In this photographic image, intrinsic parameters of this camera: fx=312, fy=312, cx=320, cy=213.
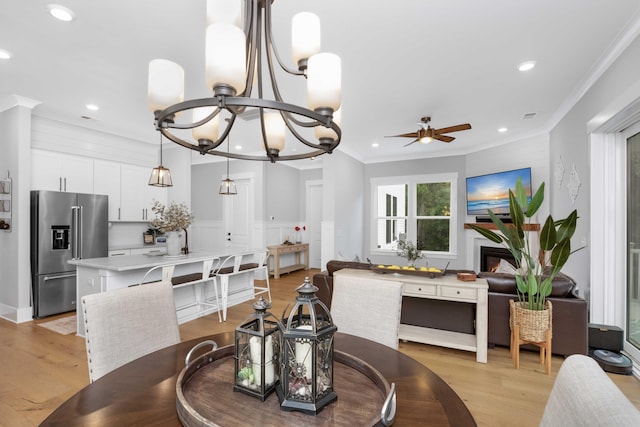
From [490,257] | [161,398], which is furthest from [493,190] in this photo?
[161,398]

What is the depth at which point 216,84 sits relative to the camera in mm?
905

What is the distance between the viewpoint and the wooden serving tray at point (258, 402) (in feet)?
2.66

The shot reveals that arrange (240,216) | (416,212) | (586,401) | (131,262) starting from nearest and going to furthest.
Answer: (586,401) < (131,262) < (240,216) < (416,212)

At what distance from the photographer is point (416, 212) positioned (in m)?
6.87

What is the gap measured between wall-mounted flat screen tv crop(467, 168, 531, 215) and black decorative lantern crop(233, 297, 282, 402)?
5.31 meters

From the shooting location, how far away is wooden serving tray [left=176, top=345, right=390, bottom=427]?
0.81 metres

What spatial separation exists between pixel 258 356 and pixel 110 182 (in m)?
5.22

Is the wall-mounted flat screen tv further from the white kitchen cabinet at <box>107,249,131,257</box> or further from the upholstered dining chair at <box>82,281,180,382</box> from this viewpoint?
the white kitchen cabinet at <box>107,249,131,257</box>

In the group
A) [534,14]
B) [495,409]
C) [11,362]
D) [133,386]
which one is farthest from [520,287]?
[11,362]

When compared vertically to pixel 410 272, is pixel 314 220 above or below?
above

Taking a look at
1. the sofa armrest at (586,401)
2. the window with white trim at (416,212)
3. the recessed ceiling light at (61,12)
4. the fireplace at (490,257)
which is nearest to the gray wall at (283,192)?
the window with white trim at (416,212)

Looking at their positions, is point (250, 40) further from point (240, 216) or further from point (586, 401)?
point (240, 216)

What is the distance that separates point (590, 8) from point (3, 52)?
180 inches

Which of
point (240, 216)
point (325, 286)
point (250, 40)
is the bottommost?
point (325, 286)
